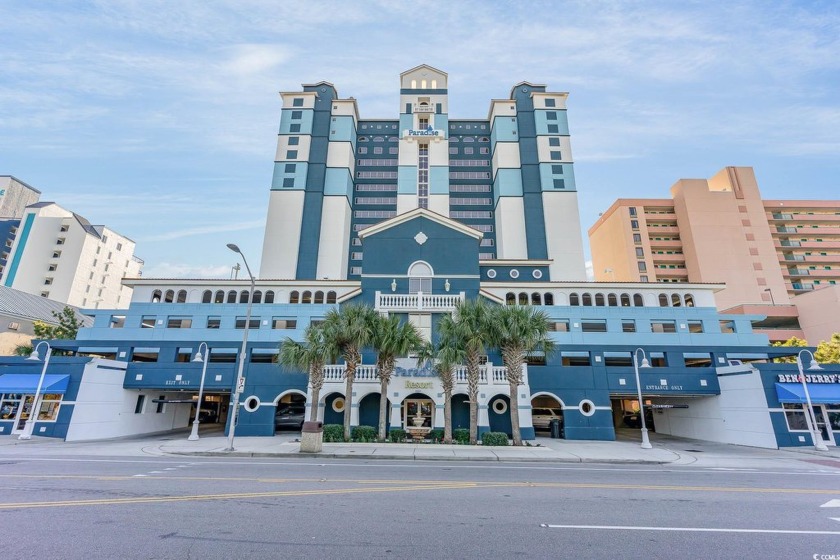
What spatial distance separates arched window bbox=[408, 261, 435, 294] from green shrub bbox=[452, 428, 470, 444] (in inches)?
413

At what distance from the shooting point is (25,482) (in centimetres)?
1205

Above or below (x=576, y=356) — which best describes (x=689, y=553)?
below

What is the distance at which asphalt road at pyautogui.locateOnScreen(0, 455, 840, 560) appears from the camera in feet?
23.0

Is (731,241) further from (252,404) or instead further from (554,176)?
(252,404)

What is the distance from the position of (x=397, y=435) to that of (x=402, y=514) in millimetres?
16653

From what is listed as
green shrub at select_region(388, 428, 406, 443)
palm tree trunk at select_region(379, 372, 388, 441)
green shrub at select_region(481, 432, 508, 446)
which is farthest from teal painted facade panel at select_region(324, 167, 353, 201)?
green shrub at select_region(481, 432, 508, 446)

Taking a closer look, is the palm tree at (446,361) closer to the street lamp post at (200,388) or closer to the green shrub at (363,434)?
the green shrub at (363,434)

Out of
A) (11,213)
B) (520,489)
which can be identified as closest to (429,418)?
(520,489)

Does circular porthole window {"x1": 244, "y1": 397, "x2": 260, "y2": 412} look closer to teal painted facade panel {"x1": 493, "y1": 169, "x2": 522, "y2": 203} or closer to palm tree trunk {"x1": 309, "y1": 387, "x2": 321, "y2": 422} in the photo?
palm tree trunk {"x1": 309, "y1": 387, "x2": 321, "y2": 422}

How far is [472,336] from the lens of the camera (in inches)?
958

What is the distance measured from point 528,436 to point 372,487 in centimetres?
1734

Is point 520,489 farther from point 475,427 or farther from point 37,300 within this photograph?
point 37,300

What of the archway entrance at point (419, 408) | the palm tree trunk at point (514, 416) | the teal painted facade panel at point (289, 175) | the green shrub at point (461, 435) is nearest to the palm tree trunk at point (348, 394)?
the archway entrance at point (419, 408)

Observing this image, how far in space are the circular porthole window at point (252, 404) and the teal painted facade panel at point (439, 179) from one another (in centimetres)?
4695
